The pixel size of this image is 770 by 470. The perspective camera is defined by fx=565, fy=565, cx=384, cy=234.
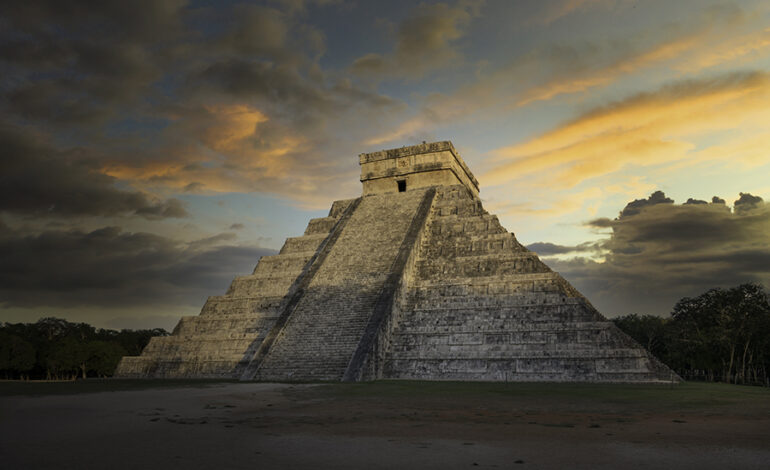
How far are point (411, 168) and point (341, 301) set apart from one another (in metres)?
11.1

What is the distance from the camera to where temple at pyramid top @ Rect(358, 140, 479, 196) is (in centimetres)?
2909

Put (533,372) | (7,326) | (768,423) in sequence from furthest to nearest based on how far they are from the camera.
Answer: (7,326), (533,372), (768,423)

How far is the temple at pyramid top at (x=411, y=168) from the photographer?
1145 inches

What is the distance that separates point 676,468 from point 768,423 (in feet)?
13.2

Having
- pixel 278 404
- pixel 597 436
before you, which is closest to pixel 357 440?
pixel 597 436

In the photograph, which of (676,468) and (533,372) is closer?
(676,468)

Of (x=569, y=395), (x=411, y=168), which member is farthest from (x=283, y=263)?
(x=569, y=395)

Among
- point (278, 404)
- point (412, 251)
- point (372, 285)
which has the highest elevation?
point (412, 251)

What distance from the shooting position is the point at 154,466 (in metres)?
5.01

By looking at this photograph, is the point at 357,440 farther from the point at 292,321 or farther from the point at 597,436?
the point at 292,321

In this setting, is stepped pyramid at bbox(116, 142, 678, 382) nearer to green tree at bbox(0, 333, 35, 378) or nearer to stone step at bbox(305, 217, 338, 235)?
stone step at bbox(305, 217, 338, 235)

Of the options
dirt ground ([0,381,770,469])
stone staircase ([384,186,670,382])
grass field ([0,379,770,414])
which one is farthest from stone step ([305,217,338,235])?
dirt ground ([0,381,770,469])

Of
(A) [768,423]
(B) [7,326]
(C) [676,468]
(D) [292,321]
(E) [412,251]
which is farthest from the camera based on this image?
(B) [7,326]

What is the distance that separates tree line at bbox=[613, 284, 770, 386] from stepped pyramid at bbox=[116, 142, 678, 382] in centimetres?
1511
